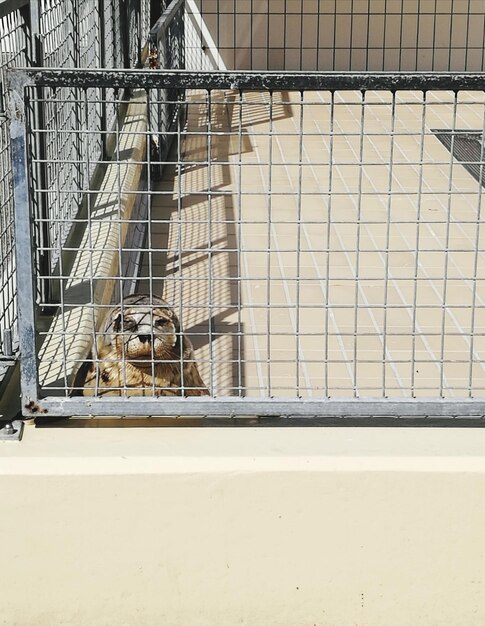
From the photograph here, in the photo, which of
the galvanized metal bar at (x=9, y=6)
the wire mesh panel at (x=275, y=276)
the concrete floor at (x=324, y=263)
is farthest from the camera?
the concrete floor at (x=324, y=263)

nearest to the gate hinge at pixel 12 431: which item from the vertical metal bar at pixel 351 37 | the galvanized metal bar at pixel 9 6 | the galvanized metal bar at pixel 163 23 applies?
the galvanized metal bar at pixel 9 6

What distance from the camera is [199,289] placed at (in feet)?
21.6

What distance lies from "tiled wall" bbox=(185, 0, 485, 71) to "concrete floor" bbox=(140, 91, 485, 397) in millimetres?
1691

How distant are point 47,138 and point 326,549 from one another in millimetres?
2484

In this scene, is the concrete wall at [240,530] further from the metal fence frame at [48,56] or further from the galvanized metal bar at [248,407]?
the metal fence frame at [48,56]

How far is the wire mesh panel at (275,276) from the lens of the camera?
10.9 ft

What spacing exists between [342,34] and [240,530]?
10211 millimetres

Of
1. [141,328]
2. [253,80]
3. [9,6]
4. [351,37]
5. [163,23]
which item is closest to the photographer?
[253,80]

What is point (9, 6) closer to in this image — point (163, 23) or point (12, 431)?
point (12, 431)

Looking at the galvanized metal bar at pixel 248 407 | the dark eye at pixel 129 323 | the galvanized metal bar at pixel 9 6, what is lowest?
the galvanized metal bar at pixel 248 407

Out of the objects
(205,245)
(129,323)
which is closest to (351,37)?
(205,245)

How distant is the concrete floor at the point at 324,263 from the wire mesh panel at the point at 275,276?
0.02 m

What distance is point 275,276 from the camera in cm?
682

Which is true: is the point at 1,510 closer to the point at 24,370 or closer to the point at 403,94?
the point at 24,370
